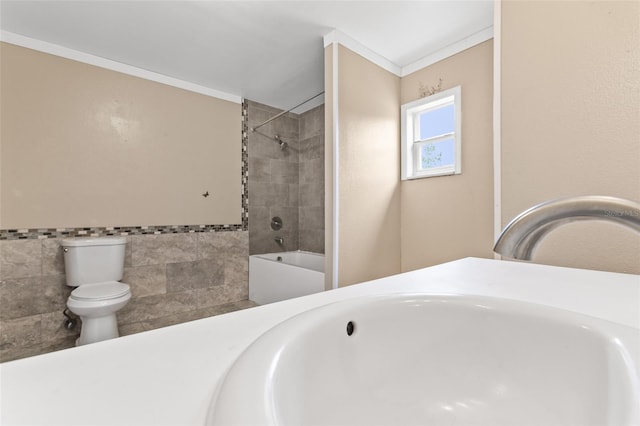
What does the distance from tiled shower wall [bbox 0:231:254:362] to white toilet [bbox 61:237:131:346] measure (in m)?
0.17

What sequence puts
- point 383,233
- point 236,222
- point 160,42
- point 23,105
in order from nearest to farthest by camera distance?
point 23,105 < point 160,42 < point 383,233 < point 236,222

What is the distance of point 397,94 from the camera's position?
8.68 ft

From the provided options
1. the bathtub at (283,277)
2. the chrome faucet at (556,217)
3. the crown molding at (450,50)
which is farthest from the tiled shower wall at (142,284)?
the chrome faucet at (556,217)

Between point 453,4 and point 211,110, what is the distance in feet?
7.30

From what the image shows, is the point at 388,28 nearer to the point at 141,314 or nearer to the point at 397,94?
the point at 397,94

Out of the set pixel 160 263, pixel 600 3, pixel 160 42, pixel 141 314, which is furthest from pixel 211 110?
pixel 600 3

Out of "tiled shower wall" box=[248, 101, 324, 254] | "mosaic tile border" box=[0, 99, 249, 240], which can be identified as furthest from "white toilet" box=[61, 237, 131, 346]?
"tiled shower wall" box=[248, 101, 324, 254]

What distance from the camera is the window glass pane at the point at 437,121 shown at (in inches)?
95.5

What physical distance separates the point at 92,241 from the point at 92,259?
130 millimetres

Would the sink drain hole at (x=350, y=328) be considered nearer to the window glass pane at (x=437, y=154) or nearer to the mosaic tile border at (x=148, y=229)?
the window glass pane at (x=437, y=154)

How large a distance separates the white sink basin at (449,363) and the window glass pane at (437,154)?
2.06 metres

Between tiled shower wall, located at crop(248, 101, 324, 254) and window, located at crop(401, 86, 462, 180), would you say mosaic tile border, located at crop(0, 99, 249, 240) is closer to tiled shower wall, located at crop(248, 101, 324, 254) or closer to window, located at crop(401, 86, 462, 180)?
tiled shower wall, located at crop(248, 101, 324, 254)

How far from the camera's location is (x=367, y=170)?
237 centimetres

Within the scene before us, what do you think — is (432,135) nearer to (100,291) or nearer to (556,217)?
(556,217)
